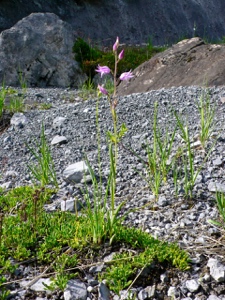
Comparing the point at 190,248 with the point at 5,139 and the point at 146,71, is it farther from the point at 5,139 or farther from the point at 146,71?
the point at 146,71

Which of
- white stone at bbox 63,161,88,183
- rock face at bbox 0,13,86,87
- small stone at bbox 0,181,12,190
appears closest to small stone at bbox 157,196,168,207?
white stone at bbox 63,161,88,183

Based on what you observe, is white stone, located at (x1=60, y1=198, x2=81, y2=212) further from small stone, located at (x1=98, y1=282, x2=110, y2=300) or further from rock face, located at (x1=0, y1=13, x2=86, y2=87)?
rock face, located at (x1=0, y1=13, x2=86, y2=87)

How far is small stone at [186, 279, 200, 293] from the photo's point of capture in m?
2.73

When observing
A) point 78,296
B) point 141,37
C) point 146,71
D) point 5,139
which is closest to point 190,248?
point 78,296

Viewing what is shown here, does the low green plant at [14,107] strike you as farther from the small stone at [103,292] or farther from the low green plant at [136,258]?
the small stone at [103,292]

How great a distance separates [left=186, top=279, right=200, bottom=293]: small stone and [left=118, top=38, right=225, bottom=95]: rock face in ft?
16.3

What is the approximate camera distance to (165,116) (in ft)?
19.6

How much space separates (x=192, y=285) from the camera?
108 inches

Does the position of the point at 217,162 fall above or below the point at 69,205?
above

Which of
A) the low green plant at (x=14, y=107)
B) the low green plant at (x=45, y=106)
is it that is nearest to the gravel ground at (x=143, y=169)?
the low green plant at (x=14, y=107)

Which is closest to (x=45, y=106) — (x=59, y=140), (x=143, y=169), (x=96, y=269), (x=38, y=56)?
(x=59, y=140)

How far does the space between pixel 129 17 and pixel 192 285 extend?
22.1 meters

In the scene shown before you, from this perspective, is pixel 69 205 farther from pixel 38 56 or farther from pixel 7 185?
pixel 38 56

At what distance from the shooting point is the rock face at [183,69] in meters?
7.56
